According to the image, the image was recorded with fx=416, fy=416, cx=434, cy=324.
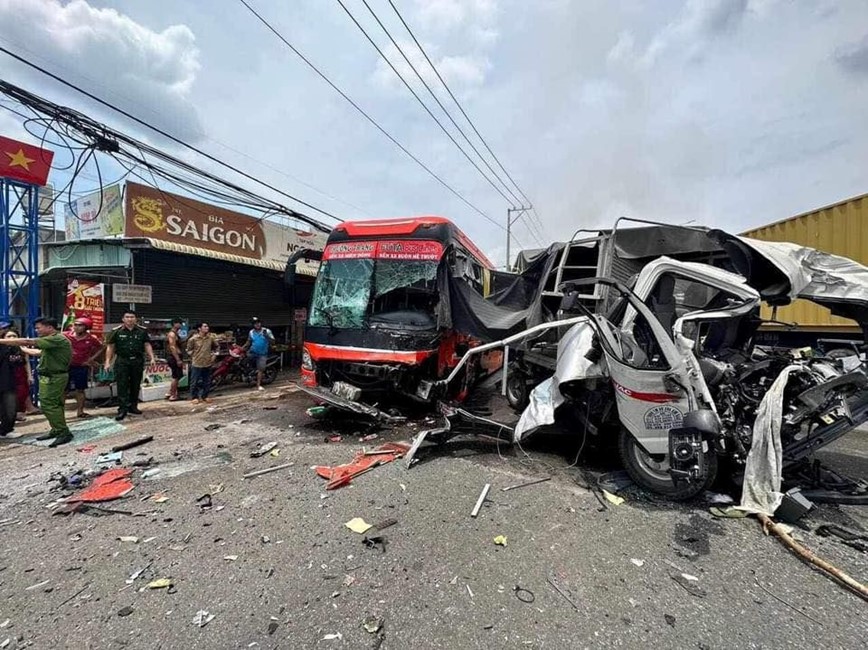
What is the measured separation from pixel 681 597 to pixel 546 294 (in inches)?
155

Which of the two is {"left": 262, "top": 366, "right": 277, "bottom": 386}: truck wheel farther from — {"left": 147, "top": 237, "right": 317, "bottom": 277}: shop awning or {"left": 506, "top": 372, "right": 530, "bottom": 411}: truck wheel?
{"left": 506, "top": 372, "right": 530, "bottom": 411}: truck wheel

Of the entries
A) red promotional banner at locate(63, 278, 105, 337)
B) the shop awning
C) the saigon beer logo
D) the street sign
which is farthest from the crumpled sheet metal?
the saigon beer logo

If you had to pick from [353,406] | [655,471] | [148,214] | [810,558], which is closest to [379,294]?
[353,406]

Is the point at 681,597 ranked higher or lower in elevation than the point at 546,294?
lower

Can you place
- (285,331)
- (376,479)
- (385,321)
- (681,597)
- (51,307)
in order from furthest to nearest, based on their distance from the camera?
(285,331)
(51,307)
(385,321)
(376,479)
(681,597)

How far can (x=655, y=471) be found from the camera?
3707mm

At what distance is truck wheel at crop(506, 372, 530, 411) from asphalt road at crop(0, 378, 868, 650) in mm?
1547

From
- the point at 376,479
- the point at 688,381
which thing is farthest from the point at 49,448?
the point at 688,381

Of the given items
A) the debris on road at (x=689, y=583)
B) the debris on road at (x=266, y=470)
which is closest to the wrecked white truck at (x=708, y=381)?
the debris on road at (x=689, y=583)

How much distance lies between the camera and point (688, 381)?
11.2ft

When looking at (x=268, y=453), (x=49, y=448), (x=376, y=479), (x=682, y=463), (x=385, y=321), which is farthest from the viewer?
(x=385, y=321)

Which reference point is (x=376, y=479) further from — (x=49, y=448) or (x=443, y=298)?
(x=49, y=448)

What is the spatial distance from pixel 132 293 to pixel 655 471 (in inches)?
386

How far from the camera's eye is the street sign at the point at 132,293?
8383 mm
